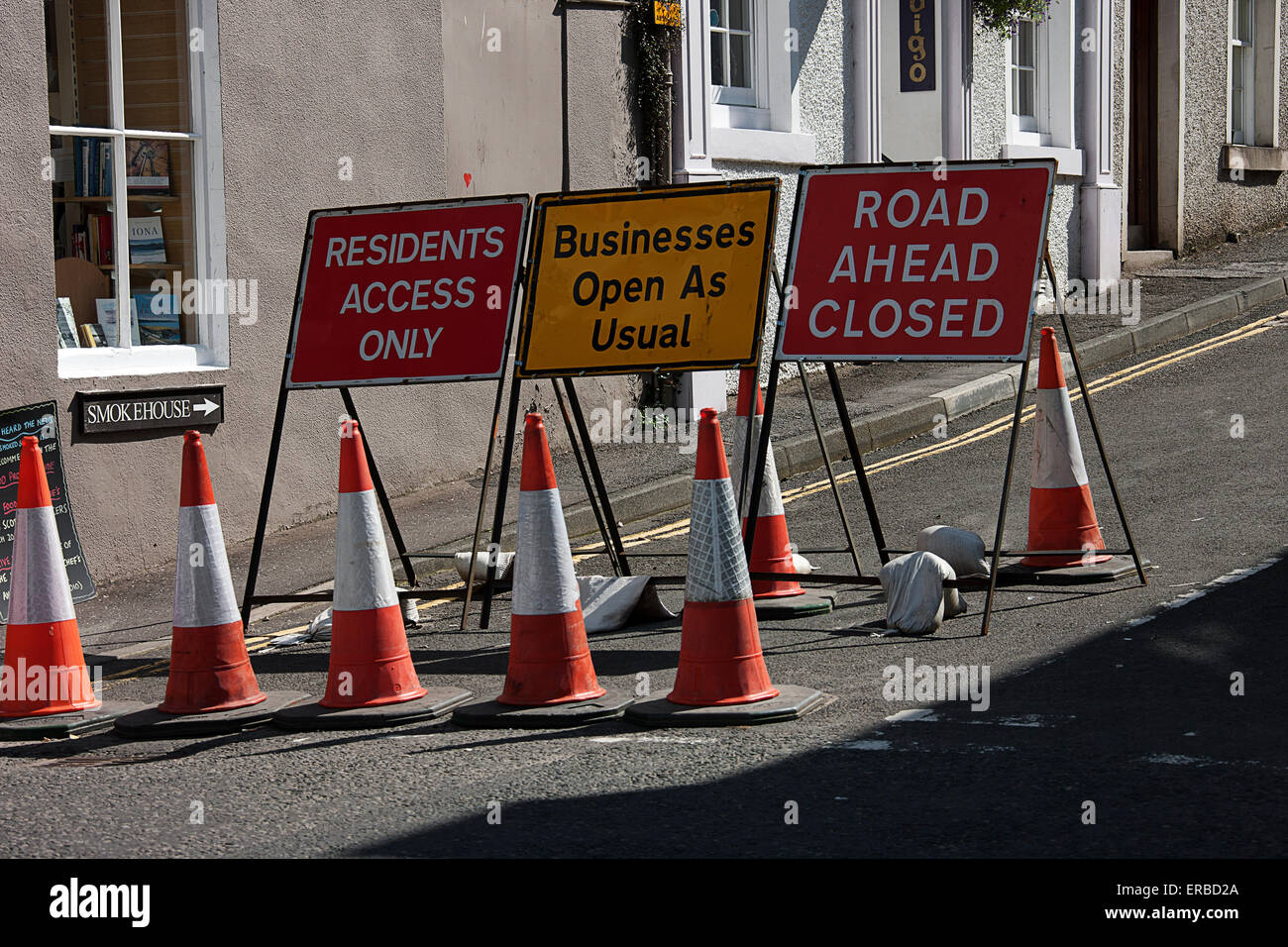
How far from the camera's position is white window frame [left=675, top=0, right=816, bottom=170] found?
526 inches

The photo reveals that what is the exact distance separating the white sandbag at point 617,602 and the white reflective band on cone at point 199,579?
6.17 feet

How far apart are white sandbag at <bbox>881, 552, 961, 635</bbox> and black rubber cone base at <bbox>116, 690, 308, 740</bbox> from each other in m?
2.68

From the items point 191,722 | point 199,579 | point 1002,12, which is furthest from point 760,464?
point 1002,12

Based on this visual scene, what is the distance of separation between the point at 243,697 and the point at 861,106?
1067cm

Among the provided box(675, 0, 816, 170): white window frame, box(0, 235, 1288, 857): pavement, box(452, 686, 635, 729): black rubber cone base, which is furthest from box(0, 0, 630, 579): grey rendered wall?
box(452, 686, 635, 729): black rubber cone base

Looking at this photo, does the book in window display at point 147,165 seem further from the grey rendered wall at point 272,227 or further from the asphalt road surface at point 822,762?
the asphalt road surface at point 822,762

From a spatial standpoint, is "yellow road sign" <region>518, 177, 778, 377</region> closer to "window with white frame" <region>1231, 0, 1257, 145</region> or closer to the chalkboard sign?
the chalkboard sign

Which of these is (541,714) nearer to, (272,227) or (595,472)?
(595,472)

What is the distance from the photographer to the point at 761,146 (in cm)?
1409

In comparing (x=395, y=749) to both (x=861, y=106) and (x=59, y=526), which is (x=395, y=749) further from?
(x=861, y=106)

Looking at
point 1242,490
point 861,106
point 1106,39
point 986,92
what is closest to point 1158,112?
point 1106,39

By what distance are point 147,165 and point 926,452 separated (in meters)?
5.74

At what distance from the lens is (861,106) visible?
50.4ft
